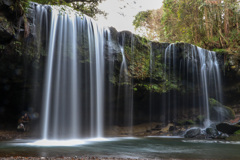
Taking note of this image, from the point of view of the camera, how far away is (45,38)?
9930 millimetres

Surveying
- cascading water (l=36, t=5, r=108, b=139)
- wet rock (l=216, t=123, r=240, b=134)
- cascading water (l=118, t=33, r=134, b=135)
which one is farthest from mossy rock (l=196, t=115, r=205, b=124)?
cascading water (l=36, t=5, r=108, b=139)

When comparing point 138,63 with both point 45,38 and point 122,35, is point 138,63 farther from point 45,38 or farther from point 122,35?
point 45,38

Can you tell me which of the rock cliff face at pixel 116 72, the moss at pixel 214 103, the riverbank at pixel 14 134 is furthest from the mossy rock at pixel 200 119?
the riverbank at pixel 14 134

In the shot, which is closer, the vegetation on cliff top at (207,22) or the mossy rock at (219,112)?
the mossy rock at (219,112)

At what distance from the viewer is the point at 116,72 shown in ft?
39.9

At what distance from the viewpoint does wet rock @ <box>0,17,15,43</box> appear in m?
6.66

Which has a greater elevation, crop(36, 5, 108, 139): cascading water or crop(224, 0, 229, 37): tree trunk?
crop(224, 0, 229, 37): tree trunk

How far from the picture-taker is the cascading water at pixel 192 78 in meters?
14.2

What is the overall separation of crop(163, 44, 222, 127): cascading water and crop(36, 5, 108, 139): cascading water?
17.4ft

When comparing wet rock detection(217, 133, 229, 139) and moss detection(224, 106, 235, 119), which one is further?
moss detection(224, 106, 235, 119)

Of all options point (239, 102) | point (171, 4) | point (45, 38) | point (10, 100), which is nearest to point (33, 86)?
point (10, 100)

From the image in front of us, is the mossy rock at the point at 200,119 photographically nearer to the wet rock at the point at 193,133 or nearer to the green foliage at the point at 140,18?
the wet rock at the point at 193,133

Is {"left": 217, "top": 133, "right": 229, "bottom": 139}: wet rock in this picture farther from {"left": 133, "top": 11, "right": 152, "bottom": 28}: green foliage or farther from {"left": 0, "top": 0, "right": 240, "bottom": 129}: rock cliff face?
{"left": 133, "top": 11, "right": 152, "bottom": 28}: green foliage

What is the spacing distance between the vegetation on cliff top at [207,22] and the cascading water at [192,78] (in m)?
2.55
